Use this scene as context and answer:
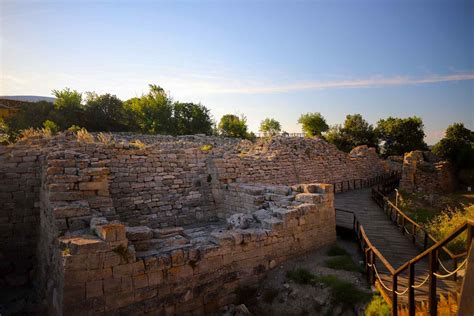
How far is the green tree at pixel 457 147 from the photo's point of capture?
3053 centimetres

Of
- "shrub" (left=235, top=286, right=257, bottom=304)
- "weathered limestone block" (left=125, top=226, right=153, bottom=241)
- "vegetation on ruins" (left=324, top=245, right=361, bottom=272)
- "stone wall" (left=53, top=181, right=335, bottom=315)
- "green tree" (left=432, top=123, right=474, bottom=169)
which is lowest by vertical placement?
"shrub" (left=235, top=286, right=257, bottom=304)

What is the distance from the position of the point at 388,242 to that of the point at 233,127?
42446 millimetres

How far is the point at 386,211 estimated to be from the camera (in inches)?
490

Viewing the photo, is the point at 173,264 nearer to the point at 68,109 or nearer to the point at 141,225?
the point at 141,225

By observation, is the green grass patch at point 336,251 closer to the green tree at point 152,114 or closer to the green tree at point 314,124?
the green tree at point 152,114

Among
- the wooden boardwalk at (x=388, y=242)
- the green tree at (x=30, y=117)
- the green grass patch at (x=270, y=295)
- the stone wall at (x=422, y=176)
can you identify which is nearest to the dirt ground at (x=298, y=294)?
the green grass patch at (x=270, y=295)

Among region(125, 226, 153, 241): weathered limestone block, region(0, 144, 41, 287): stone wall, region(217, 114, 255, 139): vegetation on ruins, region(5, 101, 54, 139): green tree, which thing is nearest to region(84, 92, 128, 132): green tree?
region(5, 101, 54, 139): green tree

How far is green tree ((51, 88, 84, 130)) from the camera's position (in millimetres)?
30273

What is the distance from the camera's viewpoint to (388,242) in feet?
29.9

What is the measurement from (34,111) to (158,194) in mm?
26981

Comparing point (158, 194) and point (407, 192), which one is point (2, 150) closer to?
point (158, 194)

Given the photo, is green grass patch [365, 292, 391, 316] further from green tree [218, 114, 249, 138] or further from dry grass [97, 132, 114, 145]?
green tree [218, 114, 249, 138]

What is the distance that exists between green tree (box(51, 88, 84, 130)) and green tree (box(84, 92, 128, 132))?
801mm

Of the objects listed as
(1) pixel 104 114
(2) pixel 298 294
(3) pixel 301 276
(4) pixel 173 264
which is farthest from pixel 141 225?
(1) pixel 104 114
